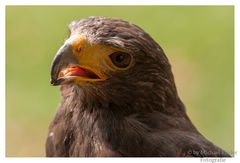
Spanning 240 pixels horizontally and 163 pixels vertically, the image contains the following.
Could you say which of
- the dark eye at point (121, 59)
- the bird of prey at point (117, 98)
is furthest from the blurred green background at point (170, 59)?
the dark eye at point (121, 59)

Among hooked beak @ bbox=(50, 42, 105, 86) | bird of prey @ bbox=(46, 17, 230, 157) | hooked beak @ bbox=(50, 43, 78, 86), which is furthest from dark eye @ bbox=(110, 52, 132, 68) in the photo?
hooked beak @ bbox=(50, 43, 78, 86)

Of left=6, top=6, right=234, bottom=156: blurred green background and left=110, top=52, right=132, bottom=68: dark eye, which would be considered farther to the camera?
left=6, top=6, right=234, bottom=156: blurred green background

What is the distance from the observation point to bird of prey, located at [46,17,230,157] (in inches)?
179

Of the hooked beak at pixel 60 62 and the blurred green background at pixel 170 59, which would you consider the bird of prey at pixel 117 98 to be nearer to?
the hooked beak at pixel 60 62

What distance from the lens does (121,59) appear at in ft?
15.0

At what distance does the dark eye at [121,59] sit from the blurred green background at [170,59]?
2.11 metres

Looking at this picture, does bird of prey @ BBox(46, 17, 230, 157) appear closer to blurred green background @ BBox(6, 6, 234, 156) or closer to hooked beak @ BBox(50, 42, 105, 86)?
hooked beak @ BBox(50, 42, 105, 86)

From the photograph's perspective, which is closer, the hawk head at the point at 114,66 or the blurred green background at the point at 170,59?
the hawk head at the point at 114,66

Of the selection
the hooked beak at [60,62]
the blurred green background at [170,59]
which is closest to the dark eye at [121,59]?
the hooked beak at [60,62]

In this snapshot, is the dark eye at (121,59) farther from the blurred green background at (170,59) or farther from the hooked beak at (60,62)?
the blurred green background at (170,59)

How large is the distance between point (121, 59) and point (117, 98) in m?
0.29

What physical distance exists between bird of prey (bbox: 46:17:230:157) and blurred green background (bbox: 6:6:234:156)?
1914mm

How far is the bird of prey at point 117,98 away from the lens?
454 cm

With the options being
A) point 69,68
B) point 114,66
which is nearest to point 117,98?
point 114,66
